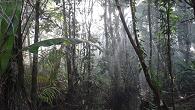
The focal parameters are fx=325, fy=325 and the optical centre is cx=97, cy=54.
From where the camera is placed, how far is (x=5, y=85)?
205 inches

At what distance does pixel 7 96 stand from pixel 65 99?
3213mm

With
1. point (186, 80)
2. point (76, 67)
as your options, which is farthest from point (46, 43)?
point (186, 80)

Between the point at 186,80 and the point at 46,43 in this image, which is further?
the point at 186,80

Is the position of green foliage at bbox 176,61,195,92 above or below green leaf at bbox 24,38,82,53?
below

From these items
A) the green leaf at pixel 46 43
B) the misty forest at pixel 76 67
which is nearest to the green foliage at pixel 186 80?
the misty forest at pixel 76 67

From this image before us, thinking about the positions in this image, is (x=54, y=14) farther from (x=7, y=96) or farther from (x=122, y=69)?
(x=7, y=96)

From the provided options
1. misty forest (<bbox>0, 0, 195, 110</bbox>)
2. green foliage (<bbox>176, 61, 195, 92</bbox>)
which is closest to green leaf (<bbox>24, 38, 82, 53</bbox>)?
misty forest (<bbox>0, 0, 195, 110</bbox>)

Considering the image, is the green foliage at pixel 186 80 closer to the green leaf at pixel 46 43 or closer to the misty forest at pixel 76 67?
the misty forest at pixel 76 67

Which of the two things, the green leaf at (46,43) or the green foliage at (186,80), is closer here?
the green leaf at (46,43)

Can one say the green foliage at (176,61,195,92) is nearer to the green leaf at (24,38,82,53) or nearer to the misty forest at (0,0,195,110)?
the misty forest at (0,0,195,110)

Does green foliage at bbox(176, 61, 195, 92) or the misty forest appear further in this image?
green foliage at bbox(176, 61, 195, 92)

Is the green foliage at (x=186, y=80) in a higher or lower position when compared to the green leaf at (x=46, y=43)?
lower

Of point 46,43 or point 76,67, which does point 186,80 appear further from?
point 46,43

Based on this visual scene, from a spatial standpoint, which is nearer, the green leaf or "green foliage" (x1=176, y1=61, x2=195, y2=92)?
the green leaf
